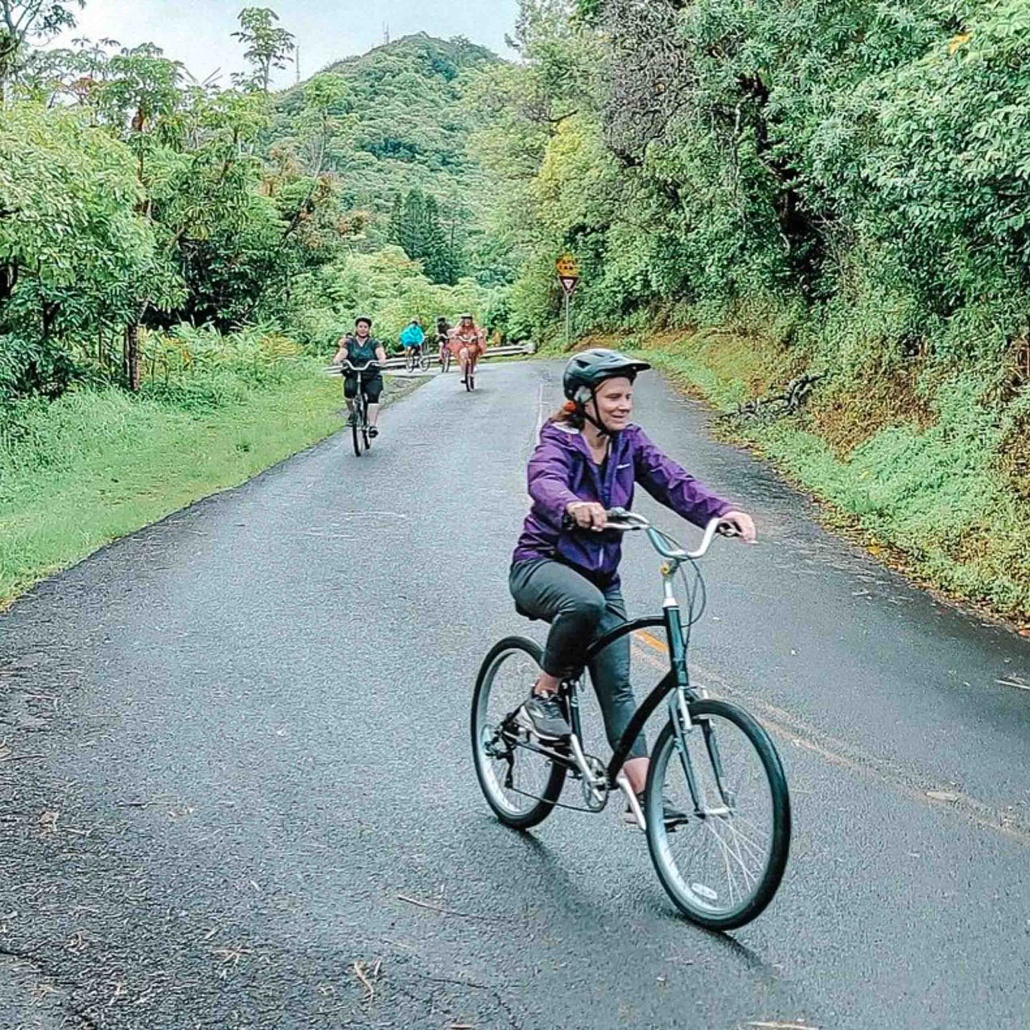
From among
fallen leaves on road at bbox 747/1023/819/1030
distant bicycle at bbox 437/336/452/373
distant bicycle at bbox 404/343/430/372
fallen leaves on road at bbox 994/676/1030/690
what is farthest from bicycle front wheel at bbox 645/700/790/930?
distant bicycle at bbox 437/336/452/373

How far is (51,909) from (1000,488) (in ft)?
29.4

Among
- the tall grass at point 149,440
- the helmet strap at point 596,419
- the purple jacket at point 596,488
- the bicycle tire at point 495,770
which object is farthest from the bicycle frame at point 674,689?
the tall grass at point 149,440

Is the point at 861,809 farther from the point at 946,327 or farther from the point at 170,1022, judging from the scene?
the point at 946,327

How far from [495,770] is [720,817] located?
1.35 metres

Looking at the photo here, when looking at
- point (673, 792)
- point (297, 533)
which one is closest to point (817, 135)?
point (297, 533)

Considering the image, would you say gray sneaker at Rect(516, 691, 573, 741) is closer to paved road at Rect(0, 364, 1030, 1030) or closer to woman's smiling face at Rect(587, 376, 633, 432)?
paved road at Rect(0, 364, 1030, 1030)

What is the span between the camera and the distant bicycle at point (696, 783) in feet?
12.4

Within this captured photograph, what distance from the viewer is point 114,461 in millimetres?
15062

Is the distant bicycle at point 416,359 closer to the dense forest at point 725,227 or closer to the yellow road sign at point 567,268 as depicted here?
the dense forest at point 725,227

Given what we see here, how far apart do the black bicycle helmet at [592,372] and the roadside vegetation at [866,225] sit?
5456 millimetres

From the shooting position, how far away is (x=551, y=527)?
14.4ft

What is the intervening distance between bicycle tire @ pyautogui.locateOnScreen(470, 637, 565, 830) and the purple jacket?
1.67 feet

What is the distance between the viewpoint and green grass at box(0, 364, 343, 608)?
10156 millimetres

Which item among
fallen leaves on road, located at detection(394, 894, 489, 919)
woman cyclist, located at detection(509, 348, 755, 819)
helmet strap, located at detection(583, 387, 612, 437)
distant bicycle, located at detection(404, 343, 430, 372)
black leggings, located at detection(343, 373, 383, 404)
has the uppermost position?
helmet strap, located at detection(583, 387, 612, 437)
